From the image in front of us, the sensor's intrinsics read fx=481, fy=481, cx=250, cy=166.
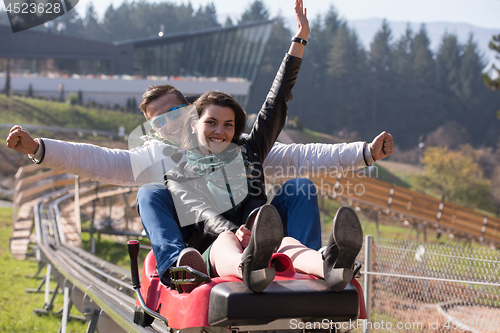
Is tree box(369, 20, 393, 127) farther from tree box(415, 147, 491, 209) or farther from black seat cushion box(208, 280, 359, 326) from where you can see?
black seat cushion box(208, 280, 359, 326)

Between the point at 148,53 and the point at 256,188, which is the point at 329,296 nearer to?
the point at 256,188

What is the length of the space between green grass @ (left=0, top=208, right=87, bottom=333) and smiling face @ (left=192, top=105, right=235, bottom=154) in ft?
12.5

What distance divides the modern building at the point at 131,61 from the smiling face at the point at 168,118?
139 feet

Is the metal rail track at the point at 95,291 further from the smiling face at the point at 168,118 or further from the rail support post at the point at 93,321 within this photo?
the smiling face at the point at 168,118

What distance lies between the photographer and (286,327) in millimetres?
1893

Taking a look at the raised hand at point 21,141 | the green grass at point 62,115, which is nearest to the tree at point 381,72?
the green grass at point 62,115

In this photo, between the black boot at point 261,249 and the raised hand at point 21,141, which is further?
the raised hand at point 21,141

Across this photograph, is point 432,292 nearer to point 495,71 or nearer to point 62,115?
point 495,71

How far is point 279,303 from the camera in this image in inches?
70.5

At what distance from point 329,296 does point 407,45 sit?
7861cm

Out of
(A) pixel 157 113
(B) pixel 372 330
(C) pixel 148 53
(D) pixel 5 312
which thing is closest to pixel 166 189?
(A) pixel 157 113

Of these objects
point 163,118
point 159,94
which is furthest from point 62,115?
point 163,118

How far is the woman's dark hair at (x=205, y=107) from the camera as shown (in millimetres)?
2625

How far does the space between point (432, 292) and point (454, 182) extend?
31.4 m
